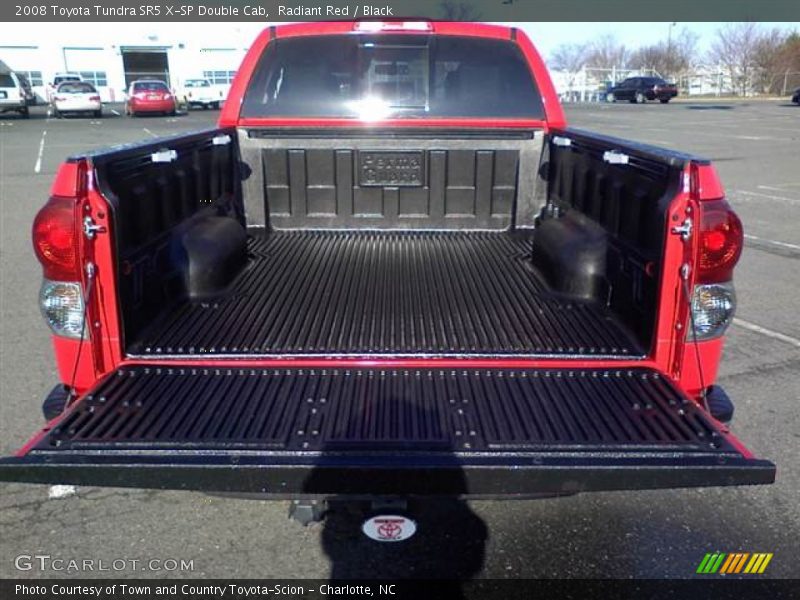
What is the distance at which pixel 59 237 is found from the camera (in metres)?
2.45

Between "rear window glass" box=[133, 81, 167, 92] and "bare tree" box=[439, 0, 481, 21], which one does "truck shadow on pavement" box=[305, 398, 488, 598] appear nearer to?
"rear window glass" box=[133, 81, 167, 92]

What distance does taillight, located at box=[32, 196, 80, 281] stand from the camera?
242 centimetres

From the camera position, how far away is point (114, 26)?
51094mm

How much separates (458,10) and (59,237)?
1812 inches

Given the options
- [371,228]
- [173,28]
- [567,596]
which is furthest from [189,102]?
[567,596]

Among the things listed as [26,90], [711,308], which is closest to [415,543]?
[711,308]

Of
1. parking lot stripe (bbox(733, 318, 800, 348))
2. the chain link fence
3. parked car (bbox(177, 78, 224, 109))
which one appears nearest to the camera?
parking lot stripe (bbox(733, 318, 800, 348))

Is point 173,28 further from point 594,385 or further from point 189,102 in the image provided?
point 594,385

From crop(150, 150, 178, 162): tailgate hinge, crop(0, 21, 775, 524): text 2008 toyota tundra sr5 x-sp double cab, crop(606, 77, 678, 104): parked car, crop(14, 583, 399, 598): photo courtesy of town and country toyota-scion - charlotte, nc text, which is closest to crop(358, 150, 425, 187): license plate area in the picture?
crop(0, 21, 775, 524): text 2008 toyota tundra sr5 x-sp double cab

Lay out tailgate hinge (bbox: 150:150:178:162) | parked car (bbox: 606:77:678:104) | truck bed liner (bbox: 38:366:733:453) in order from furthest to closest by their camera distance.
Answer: parked car (bbox: 606:77:678:104) → tailgate hinge (bbox: 150:150:178:162) → truck bed liner (bbox: 38:366:733:453)

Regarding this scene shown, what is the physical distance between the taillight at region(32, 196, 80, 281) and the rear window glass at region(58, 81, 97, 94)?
32.9 meters

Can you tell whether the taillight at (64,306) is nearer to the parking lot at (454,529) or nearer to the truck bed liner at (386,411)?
the truck bed liner at (386,411)

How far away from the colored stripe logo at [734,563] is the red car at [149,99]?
3281 centimetres

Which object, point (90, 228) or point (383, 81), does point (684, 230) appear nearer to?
point (90, 228)
